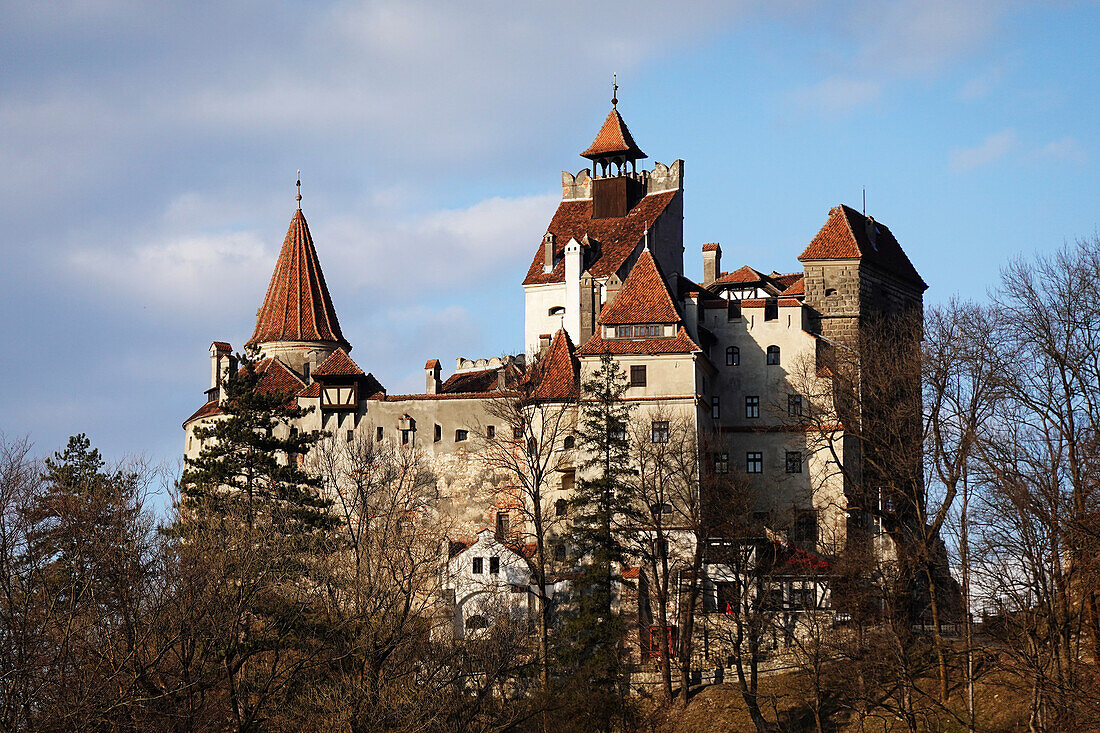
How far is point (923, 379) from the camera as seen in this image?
56.0m

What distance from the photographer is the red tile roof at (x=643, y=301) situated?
6500 centimetres

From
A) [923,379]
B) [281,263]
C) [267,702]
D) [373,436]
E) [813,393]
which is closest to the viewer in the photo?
[267,702]

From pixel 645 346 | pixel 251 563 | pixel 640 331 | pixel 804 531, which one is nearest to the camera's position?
pixel 251 563

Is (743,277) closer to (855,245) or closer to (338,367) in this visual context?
(855,245)

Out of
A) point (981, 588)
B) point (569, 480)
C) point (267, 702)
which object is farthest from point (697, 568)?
point (267, 702)

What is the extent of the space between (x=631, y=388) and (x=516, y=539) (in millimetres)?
7321

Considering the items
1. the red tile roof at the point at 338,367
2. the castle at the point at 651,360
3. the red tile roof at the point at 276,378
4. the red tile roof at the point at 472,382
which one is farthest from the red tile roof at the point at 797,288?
the red tile roof at the point at 276,378

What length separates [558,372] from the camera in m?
66.6

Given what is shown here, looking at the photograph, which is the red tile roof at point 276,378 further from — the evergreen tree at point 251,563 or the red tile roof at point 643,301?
the red tile roof at point 643,301

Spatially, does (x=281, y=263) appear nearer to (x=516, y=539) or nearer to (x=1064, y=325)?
(x=516, y=539)

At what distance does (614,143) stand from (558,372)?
60.3 feet

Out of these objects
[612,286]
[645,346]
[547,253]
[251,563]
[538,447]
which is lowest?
[251,563]

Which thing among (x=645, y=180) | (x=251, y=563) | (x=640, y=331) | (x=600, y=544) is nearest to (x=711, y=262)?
(x=645, y=180)

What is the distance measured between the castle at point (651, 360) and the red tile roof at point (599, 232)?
0.33 ft
